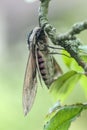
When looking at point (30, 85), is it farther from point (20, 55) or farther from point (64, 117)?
point (20, 55)

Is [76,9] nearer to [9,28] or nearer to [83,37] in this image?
[9,28]

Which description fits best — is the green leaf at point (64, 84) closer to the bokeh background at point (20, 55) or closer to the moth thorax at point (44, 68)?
the moth thorax at point (44, 68)

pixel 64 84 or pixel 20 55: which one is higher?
pixel 20 55

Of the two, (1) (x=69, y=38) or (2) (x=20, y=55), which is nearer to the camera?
(1) (x=69, y=38)

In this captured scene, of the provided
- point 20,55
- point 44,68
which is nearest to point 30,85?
point 44,68

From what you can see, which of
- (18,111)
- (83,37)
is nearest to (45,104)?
(18,111)
